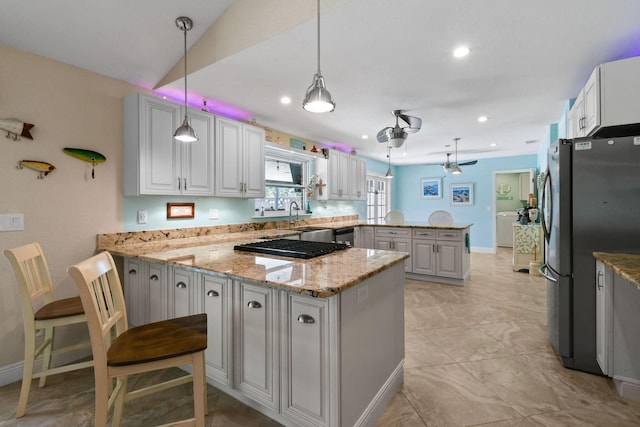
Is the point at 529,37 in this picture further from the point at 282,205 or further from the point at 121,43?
the point at 282,205

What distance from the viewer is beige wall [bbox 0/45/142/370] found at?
7.13ft

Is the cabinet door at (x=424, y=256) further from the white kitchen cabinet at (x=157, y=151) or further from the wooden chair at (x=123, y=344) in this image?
the wooden chair at (x=123, y=344)

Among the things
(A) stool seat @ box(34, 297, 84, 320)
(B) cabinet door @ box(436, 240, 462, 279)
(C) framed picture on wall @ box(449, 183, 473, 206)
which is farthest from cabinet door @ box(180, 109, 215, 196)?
(C) framed picture on wall @ box(449, 183, 473, 206)

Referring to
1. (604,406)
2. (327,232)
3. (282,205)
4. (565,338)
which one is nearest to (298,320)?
(604,406)

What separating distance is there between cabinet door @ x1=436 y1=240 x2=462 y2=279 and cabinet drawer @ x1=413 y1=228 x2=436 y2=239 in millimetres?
140

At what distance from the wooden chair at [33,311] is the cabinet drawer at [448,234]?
430 centimetres

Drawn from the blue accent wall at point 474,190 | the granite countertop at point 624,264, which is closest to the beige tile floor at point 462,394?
the granite countertop at point 624,264

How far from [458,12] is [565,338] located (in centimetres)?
243

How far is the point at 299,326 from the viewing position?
1483 mm

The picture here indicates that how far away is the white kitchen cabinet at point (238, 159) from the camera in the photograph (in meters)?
3.25

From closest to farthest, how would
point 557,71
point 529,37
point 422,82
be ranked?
point 529,37 < point 557,71 < point 422,82

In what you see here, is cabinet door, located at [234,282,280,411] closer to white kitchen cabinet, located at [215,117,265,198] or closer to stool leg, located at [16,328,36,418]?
stool leg, located at [16,328,36,418]

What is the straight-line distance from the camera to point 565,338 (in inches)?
89.7

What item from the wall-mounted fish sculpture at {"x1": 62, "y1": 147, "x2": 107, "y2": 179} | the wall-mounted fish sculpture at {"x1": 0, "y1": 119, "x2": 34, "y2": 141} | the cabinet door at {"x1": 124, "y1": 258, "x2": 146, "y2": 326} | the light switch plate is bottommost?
the cabinet door at {"x1": 124, "y1": 258, "x2": 146, "y2": 326}
